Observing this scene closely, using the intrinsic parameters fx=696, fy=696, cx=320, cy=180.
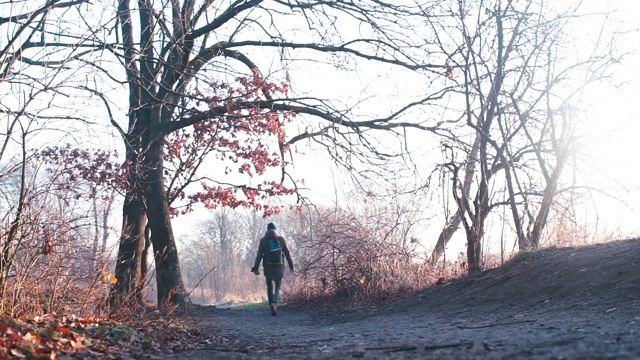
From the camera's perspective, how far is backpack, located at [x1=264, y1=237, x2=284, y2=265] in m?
15.2

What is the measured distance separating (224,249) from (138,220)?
44.5m

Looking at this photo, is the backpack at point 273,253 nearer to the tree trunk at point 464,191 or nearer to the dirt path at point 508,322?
the tree trunk at point 464,191

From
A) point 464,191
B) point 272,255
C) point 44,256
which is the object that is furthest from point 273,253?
point 44,256

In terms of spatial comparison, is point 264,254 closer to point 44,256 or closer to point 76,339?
point 44,256

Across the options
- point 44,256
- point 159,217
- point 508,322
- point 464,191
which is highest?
point 159,217

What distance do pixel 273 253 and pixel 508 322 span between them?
27.9 feet

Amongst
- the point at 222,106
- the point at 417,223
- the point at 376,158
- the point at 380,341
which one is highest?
the point at 222,106

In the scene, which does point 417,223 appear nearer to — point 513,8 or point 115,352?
point 513,8

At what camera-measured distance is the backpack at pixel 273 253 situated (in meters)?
15.2

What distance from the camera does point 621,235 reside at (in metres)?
11.9

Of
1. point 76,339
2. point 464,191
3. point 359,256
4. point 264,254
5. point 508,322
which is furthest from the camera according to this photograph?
point 359,256

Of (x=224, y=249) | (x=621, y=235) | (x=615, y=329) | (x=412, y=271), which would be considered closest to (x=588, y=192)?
(x=621, y=235)

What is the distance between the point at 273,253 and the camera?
15234 mm

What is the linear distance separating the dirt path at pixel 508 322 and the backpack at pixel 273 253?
3.46 m
